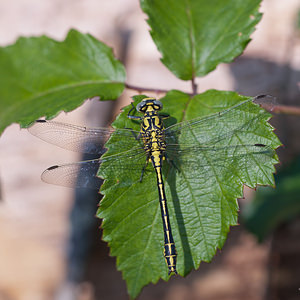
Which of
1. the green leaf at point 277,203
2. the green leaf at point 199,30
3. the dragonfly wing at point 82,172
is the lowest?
the dragonfly wing at point 82,172

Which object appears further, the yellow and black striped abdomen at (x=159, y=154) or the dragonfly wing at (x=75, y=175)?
the dragonfly wing at (x=75, y=175)

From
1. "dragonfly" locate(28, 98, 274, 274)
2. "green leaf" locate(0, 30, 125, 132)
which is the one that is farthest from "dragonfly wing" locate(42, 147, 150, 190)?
"green leaf" locate(0, 30, 125, 132)

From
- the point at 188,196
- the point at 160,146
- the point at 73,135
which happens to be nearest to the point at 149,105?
the point at 160,146

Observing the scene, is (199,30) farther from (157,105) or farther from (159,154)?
(159,154)

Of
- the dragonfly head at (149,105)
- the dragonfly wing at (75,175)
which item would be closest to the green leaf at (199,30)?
the dragonfly head at (149,105)

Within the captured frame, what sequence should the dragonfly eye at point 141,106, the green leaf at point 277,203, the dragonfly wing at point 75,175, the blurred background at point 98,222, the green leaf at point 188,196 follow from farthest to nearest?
the blurred background at point 98,222 < the green leaf at point 277,203 < the dragonfly wing at point 75,175 < the dragonfly eye at point 141,106 < the green leaf at point 188,196

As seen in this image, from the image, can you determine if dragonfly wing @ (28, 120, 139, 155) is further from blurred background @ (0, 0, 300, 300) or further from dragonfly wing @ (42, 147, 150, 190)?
blurred background @ (0, 0, 300, 300)

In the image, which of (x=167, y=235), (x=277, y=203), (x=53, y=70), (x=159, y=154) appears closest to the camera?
(x=167, y=235)

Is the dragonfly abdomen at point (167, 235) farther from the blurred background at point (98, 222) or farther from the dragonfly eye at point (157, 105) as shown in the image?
the blurred background at point (98, 222)
